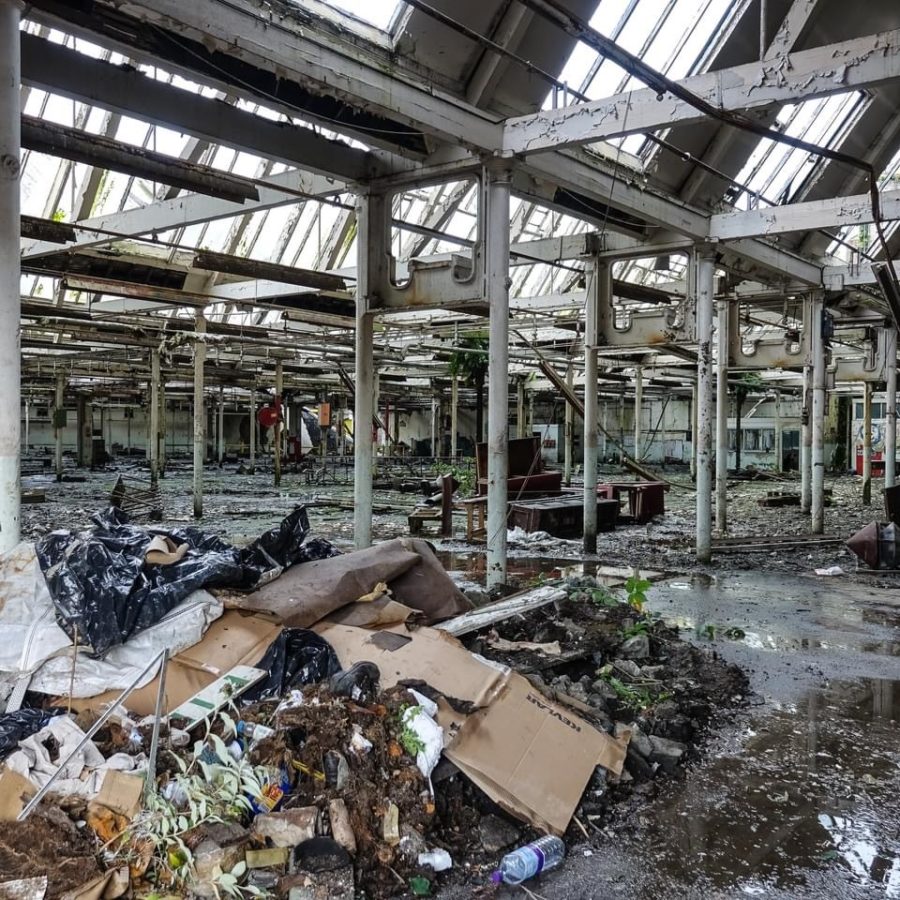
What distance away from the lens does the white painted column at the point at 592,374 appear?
10500 mm

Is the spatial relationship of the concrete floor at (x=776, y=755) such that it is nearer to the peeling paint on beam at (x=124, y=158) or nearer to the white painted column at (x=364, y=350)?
the white painted column at (x=364, y=350)

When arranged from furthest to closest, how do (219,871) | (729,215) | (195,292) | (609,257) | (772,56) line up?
(195,292) < (609,257) < (729,215) < (772,56) < (219,871)

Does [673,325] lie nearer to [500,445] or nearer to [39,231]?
[500,445]

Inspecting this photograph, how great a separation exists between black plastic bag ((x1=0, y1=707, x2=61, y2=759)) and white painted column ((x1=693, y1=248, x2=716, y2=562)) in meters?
8.05

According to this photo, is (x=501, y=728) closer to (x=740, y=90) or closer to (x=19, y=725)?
(x=19, y=725)

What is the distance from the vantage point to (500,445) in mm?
7379

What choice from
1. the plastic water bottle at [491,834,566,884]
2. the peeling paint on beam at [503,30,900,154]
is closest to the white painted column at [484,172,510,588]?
the peeling paint on beam at [503,30,900,154]

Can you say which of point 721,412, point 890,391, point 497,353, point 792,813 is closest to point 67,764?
point 792,813

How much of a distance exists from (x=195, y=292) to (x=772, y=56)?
10038mm

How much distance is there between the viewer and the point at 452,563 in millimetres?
10117

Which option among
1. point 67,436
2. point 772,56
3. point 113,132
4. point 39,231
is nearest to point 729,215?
point 772,56

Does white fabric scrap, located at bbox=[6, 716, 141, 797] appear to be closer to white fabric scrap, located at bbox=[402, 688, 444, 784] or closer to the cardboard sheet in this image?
white fabric scrap, located at bbox=[402, 688, 444, 784]

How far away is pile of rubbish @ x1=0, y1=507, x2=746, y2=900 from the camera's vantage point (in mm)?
3049

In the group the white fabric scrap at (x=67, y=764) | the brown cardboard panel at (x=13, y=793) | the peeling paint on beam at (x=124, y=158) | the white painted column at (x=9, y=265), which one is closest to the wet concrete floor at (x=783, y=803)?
the white fabric scrap at (x=67, y=764)
